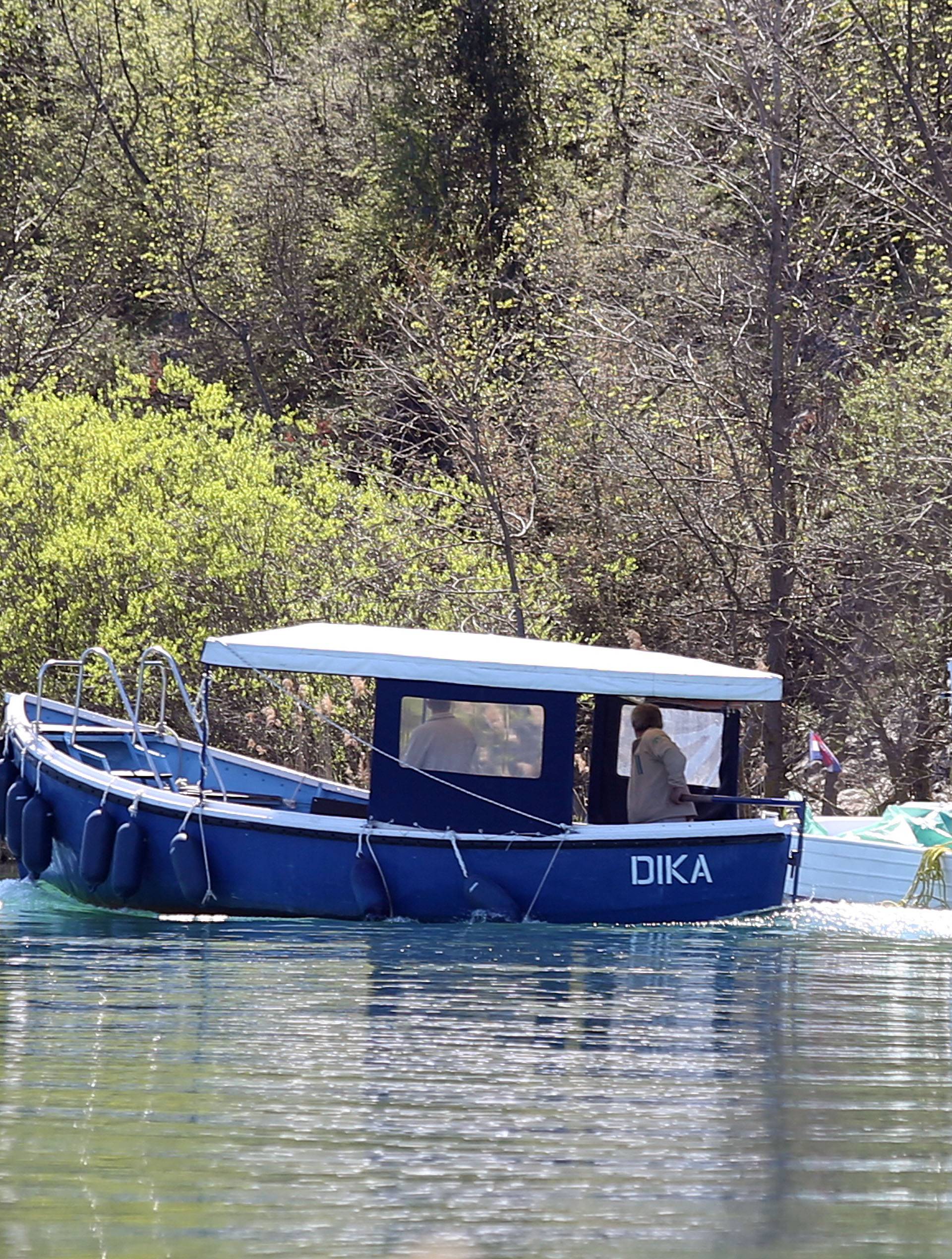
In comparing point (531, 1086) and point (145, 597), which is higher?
point (145, 597)

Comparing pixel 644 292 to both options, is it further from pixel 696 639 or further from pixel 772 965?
pixel 772 965

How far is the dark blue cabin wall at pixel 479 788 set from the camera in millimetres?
14000

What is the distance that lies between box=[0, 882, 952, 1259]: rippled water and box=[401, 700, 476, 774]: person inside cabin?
1.24 m

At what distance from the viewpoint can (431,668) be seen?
13.7 metres

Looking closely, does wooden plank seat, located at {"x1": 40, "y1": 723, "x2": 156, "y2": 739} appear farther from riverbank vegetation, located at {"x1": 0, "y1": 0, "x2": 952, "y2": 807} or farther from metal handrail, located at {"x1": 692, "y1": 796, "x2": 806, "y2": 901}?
metal handrail, located at {"x1": 692, "y1": 796, "x2": 806, "y2": 901}

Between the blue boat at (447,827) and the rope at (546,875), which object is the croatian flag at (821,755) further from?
the rope at (546,875)

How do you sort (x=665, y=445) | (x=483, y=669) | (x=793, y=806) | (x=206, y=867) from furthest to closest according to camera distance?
(x=665, y=445)
(x=793, y=806)
(x=206, y=867)
(x=483, y=669)

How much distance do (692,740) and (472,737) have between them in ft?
6.36

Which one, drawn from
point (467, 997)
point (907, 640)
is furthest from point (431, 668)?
point (907, 640)

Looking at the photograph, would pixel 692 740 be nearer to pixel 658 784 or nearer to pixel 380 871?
pixel 658 784

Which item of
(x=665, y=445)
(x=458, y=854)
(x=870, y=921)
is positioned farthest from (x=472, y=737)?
(x=665, y=445)

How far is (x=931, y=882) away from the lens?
14.8m

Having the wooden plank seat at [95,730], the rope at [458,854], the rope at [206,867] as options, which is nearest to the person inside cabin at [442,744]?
the rope at [458,854]

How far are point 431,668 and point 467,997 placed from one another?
313 centimetres
